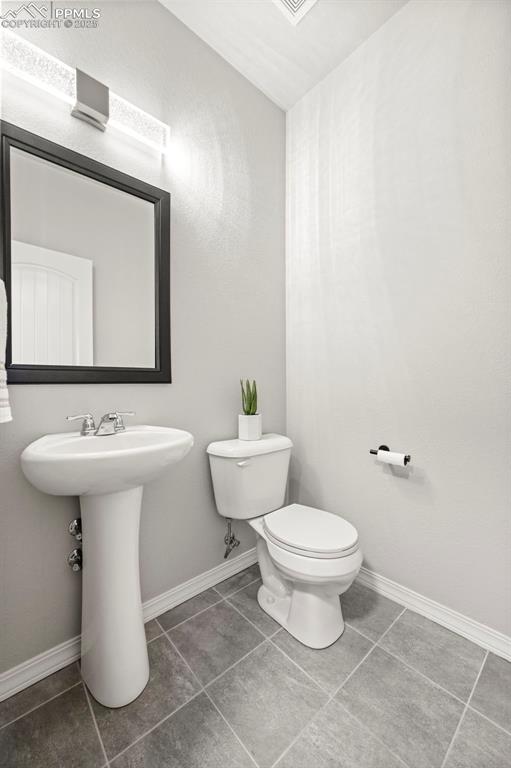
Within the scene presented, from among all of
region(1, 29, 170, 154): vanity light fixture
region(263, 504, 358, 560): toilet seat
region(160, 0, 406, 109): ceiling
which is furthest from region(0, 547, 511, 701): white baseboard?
region(160, 0, 406, 109): ceiling

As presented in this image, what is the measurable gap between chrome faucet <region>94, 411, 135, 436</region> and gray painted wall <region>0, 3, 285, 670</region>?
0.08m

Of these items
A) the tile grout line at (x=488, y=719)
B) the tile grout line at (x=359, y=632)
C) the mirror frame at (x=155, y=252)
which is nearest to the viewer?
the tile grout line at (x=488, y=719)

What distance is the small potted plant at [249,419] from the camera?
157 centimetres

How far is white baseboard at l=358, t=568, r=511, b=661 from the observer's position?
3.96 ft

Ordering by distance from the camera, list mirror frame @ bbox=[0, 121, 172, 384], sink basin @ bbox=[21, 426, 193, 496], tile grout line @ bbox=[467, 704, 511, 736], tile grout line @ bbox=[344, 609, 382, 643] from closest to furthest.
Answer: sink basin @ bbox=[21, 426, 193, 496]
tile grout line @ bbox=[467, 704, 511, 736]
mirror frame @ bbox=[0, 121, 172, 384]
tile grout line @ bbox=[344, 609, 382, 643]

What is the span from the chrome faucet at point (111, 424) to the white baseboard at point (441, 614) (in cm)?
136

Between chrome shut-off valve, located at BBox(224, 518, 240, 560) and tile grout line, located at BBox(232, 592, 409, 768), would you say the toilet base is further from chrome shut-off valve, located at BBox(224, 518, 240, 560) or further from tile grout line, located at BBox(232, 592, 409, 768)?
chrome shut-off valve, located at BBox(224, 518, 240, 560)

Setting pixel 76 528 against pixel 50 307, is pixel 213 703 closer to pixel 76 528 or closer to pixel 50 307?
pixel 76 528

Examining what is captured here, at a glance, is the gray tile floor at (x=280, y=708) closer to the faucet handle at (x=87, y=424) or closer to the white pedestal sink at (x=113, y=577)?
the white pedestal sink at (x=113, y=577)

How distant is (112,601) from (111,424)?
0.57 metres

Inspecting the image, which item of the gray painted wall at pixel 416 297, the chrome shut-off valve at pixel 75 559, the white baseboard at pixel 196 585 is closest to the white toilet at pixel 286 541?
the white baseboard at pixel 196 585

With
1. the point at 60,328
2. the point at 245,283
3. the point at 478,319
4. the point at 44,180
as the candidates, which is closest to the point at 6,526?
the point at 60,328

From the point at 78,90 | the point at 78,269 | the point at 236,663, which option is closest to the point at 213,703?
the point at 236,663

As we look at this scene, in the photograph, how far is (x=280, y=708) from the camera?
1.00 m
